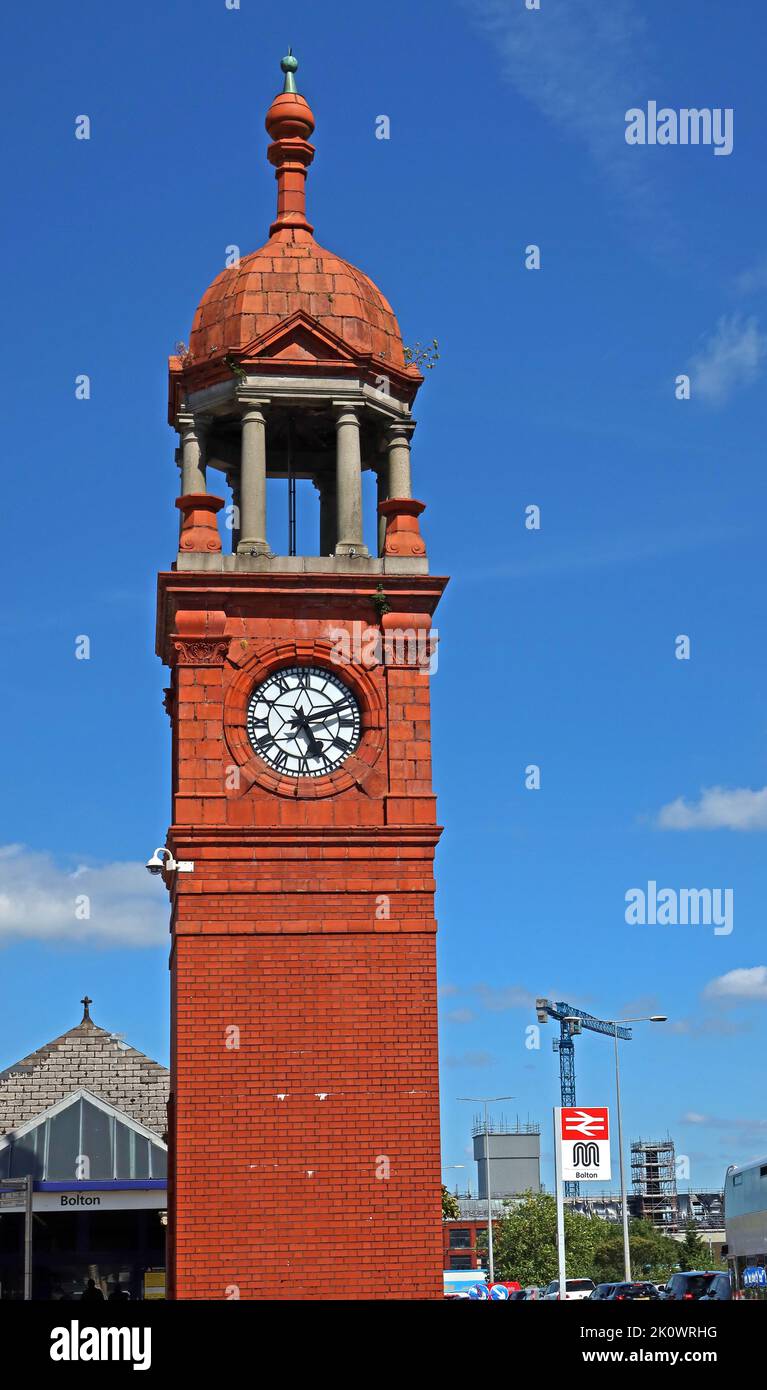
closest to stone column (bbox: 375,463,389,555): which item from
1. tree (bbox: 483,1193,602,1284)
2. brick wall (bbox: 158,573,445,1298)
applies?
brick wall (bbox: 158,573,445,1298)

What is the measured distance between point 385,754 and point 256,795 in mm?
2690

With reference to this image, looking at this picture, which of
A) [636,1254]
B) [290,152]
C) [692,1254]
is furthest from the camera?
[636,1254]

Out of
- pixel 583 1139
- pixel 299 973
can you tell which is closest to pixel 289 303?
pixel 299 973

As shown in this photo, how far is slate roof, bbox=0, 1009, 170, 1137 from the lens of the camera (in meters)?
63.9

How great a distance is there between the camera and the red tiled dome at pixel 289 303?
42.8 m

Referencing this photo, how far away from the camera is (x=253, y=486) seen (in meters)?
41.4

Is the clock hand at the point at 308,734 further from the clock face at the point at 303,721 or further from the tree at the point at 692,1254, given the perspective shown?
the tree at the point at 692,1254

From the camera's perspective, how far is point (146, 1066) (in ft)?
215

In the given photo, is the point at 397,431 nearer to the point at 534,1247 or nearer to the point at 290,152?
the point at 290,152

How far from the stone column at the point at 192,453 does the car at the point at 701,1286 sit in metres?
29.8

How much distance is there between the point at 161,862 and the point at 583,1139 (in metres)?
11.2

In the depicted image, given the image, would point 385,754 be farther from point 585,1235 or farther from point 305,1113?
point 585,1235

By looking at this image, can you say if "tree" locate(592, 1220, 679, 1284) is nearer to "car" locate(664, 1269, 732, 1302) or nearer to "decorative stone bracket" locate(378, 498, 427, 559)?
"car" locate(664, 1269, 732, 1302)
